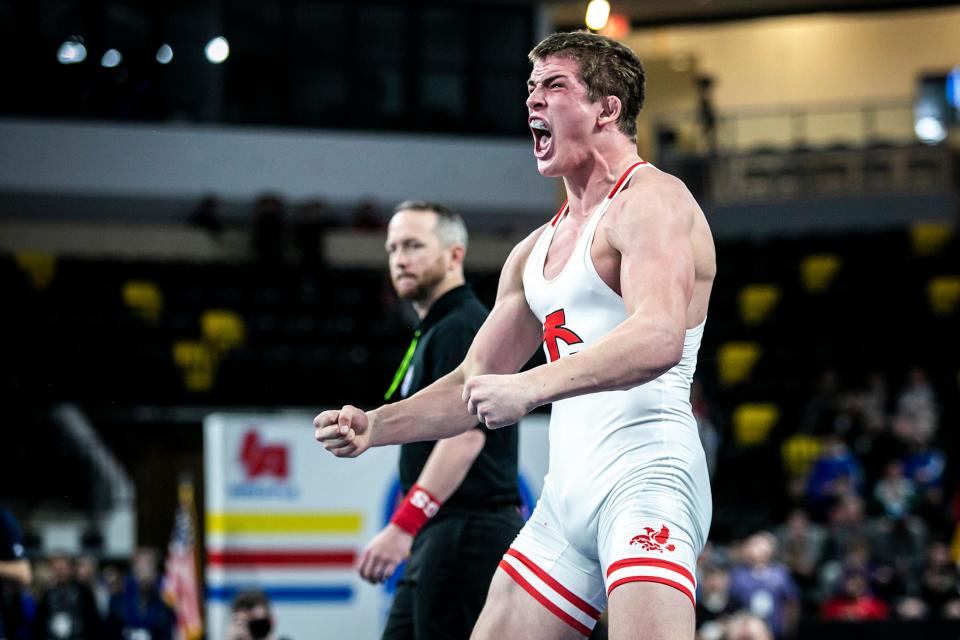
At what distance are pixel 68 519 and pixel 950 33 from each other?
19680 millimetres

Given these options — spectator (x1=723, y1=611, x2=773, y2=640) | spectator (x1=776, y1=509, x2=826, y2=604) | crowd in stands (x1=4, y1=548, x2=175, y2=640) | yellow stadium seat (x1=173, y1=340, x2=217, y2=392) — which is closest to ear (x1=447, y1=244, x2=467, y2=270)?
spectator (x1=723, y1=611, x2=773, y2=640)

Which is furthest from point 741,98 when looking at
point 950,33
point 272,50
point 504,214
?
point 272,50

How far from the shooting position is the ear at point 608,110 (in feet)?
13.1

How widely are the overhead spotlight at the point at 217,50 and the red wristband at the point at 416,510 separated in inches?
767

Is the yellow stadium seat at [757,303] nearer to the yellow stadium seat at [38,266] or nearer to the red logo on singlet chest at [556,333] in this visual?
the yellow stadium seat at [38,266]

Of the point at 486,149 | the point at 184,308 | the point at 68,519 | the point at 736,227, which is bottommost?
the point at 68,519

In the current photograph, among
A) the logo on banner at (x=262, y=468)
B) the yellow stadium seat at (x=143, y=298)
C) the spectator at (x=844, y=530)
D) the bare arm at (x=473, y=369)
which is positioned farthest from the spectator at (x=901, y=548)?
the bare arm at (x=473, y=369)

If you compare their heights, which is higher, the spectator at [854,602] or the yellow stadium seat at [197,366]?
the yellow stadium seat at [197,366]

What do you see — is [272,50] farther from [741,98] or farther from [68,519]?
[68,519]

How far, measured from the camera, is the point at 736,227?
78.1 ft

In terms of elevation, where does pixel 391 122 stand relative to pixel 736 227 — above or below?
above

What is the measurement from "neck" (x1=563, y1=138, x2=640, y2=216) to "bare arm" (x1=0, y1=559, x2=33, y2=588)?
3.87 metres

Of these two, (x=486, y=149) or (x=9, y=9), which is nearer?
(x=9, y=9)

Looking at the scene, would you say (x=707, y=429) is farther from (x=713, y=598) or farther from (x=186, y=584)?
(x=186, y=584)
